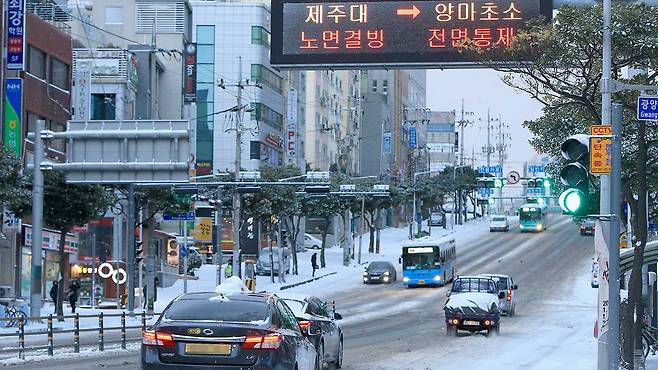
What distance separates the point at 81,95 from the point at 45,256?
8.95 meters

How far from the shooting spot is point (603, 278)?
63.8 ft

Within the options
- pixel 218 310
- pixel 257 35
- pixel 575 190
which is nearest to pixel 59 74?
pixel 257 35

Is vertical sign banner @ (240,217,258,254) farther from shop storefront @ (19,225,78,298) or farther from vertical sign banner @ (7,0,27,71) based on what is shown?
vertical sign banner @ (7,0,27,71)

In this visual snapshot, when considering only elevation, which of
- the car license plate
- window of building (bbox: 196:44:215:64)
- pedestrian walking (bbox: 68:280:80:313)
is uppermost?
window of building (bbox: 196:44:215:64)

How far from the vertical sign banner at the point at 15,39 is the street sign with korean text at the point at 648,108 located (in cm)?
3447

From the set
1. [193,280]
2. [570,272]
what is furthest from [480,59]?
[570,272]

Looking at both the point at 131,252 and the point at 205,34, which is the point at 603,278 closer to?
the point at 131,252

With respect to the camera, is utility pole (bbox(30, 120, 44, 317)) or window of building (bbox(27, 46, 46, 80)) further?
window of building (bbox(27, 46, 46, 80))

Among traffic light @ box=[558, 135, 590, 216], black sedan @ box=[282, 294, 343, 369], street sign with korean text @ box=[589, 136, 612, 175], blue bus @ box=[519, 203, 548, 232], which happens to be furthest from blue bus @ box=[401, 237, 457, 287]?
traffic light @ box=[558, 135, 590, 216]

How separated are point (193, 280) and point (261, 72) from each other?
27.0 metres

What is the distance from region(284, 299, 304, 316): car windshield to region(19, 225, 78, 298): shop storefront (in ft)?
96.3

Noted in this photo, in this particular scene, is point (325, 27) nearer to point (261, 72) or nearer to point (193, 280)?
point (193, 280)

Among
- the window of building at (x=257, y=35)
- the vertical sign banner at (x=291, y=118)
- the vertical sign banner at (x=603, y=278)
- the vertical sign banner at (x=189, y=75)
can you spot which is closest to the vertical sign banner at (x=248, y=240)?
the vertical sign banner at (x=291, y=118)

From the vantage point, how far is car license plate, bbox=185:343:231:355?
15172mm
